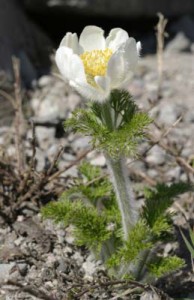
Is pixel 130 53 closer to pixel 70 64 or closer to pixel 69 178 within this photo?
pixel 70 64

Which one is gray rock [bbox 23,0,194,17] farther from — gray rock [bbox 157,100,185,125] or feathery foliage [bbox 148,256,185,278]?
feathery foliage [bbox 148,256,185,278]

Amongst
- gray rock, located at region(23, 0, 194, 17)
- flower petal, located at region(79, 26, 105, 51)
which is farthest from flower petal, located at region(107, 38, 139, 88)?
gray rock, located at region(23, 0, 194, 17)

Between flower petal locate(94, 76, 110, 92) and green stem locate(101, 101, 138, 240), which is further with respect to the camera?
green stem locate(101, 101, 138, 240)

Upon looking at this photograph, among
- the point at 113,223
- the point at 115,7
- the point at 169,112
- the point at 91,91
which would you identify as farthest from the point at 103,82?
the point at 115,7

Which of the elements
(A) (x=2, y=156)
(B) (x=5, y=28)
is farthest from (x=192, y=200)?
(B) (x=5, y=28)

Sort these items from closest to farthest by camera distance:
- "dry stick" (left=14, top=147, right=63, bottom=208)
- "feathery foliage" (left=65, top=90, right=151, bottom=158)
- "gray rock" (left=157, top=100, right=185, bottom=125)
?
"feathery foliage" (left=65, top=90, right=151, bottom=158) → "dry stick" (left=14, top=147, right=63, bottom=208) → "gray rock" (left=157, top=100, right=185, bottom=125)

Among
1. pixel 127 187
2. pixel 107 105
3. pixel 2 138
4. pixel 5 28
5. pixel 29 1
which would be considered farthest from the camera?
pixel 29 1

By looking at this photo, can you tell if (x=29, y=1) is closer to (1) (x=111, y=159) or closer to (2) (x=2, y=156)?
(2) (x=2, y=156)
